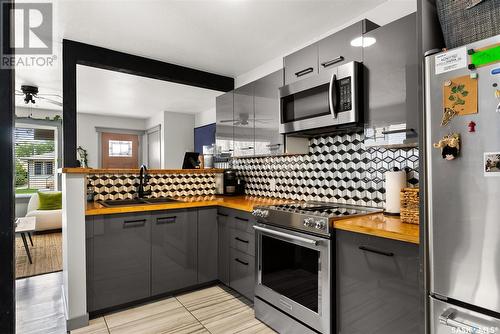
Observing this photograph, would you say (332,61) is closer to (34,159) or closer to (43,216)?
(43,216)

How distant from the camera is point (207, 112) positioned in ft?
20.2

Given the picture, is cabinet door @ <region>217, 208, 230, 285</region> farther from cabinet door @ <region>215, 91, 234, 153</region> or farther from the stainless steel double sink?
cabinet door @ <region>215, 91, 234, 153</region>

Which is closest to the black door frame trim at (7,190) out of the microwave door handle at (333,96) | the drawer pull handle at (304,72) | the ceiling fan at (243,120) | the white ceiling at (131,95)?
the microwave door handle at (333,96)

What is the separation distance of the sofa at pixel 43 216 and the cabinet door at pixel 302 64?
4.96 meters

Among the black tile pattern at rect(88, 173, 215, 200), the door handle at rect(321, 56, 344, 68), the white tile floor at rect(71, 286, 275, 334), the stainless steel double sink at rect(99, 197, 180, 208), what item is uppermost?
the door handle at rect(321, 56, 344, 68)

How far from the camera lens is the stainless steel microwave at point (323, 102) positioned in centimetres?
200

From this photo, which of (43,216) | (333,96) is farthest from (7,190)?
(43,216)

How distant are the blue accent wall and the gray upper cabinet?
3766 mm

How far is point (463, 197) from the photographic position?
42.4 inches

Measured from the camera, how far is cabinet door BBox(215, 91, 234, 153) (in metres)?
3.35

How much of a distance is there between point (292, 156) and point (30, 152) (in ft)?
18.8

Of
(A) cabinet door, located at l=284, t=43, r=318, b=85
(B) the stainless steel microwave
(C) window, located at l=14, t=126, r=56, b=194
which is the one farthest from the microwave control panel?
(C) window, located at l=14, t=126, r=56, b=194

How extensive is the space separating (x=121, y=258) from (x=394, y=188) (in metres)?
2.22

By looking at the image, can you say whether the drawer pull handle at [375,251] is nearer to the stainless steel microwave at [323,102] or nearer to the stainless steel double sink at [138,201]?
the stainless steel microwave at [323,102]
